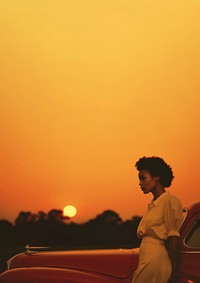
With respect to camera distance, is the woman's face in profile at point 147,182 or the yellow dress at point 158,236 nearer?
the yellow dress at point 158,236

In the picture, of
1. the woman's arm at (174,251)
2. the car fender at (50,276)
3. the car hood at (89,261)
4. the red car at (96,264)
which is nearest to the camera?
the woman's arm at (174,251)

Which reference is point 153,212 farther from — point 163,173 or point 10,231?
point 10,231

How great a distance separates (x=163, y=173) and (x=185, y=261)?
1.92ft

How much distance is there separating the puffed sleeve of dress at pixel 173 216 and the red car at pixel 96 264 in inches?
16.1

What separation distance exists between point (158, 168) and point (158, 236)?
439 mm

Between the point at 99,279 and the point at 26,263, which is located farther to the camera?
the point at 26,263

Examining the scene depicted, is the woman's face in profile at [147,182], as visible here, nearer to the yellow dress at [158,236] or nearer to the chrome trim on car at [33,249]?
the yellow dress at [158,236]

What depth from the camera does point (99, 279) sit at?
11.1 ft

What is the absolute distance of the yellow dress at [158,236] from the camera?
9.46 feet

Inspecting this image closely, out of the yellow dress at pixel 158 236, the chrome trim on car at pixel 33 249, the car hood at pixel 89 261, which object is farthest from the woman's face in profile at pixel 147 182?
the chrome trim on car at pixel 33 249

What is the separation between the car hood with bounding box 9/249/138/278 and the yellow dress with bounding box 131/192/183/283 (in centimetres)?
57

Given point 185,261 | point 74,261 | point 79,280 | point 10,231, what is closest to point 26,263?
point 74,261

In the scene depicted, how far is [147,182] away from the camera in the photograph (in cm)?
308

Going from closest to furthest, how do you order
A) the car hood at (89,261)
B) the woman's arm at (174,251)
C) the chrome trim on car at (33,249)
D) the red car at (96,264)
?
the woman's arm at (174,251)
the red car at (96,264)
the car hood at (89,261)
the chrome trim on car at (33,249)
